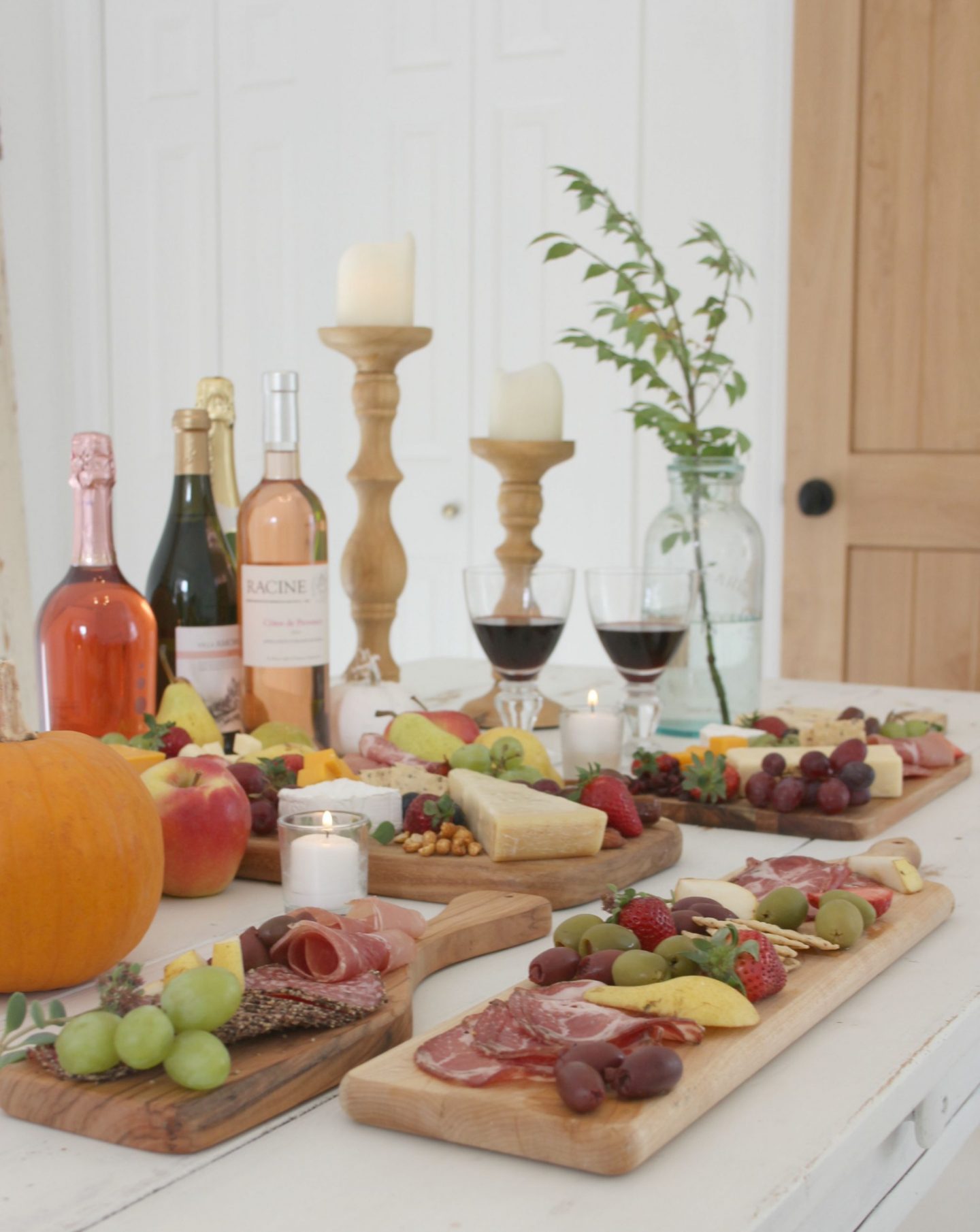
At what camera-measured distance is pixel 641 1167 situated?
23.0 inches

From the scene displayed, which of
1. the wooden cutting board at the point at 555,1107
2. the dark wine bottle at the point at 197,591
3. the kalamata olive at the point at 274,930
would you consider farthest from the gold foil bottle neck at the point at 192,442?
the wooden cutting board at the point at 555,1107

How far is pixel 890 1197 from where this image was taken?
0.71 meters

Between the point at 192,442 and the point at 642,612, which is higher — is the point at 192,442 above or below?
above

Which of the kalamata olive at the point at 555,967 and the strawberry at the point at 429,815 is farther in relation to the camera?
the strawberry at the point at 429,815

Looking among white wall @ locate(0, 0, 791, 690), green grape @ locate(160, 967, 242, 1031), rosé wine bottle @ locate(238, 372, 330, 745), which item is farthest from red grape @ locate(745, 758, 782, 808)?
white wall @ locate(0, 0, 791, 690)

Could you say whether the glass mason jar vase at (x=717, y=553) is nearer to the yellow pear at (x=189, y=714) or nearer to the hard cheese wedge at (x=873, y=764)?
the hard cheese wedge at (x=873, y=764)

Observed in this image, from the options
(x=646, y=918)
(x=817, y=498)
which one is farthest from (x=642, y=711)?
(x=817, y=498)

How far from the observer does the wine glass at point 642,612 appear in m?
Answer: 1.36

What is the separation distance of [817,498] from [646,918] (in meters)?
2.40

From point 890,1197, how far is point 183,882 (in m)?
0.51

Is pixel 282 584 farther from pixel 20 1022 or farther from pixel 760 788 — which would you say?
pixel 20 1022

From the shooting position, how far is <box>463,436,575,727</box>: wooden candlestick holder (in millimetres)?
1616

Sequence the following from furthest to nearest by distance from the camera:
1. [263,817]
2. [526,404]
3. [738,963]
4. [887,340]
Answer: [887,340]
[526,404]
[263,817]
[738,963]

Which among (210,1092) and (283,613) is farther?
(283,613)
